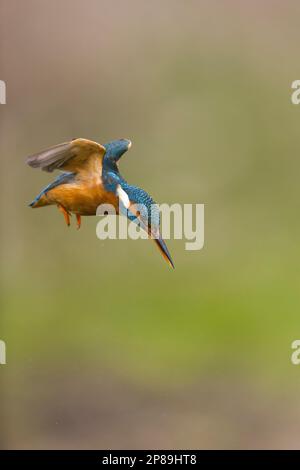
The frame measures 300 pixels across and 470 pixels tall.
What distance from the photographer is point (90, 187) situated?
2281 mm

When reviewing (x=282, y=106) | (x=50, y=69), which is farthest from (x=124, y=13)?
(x=282, y=106)

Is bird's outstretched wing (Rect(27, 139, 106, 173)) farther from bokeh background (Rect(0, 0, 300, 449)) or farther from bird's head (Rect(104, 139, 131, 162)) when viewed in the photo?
bokeh background (Rect(0, 0, 300, 449))

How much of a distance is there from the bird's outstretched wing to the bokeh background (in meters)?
2.29

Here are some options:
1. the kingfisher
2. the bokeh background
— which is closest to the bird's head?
the kingfisher

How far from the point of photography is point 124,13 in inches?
273

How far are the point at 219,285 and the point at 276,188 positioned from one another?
2.30 ft

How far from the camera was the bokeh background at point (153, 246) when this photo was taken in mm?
4898

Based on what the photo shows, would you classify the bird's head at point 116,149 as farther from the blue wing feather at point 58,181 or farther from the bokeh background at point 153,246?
the bokeh background at point 153,246

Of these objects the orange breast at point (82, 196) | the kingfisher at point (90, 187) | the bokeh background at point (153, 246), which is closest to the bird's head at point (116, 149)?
the kingfisher at point (90, 187)

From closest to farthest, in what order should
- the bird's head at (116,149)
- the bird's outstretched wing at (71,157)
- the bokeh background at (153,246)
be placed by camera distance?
the bird's outstretched wing at (71,157), the bird's head at (116,149), the bokeh background at (153,246)

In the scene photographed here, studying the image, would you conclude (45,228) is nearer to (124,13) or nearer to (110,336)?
(110,336)

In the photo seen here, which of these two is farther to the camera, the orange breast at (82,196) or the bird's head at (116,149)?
the bird's head at (116,149)

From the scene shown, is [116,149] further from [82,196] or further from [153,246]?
[153,246]

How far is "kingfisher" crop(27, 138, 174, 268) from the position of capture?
88.7 inches
